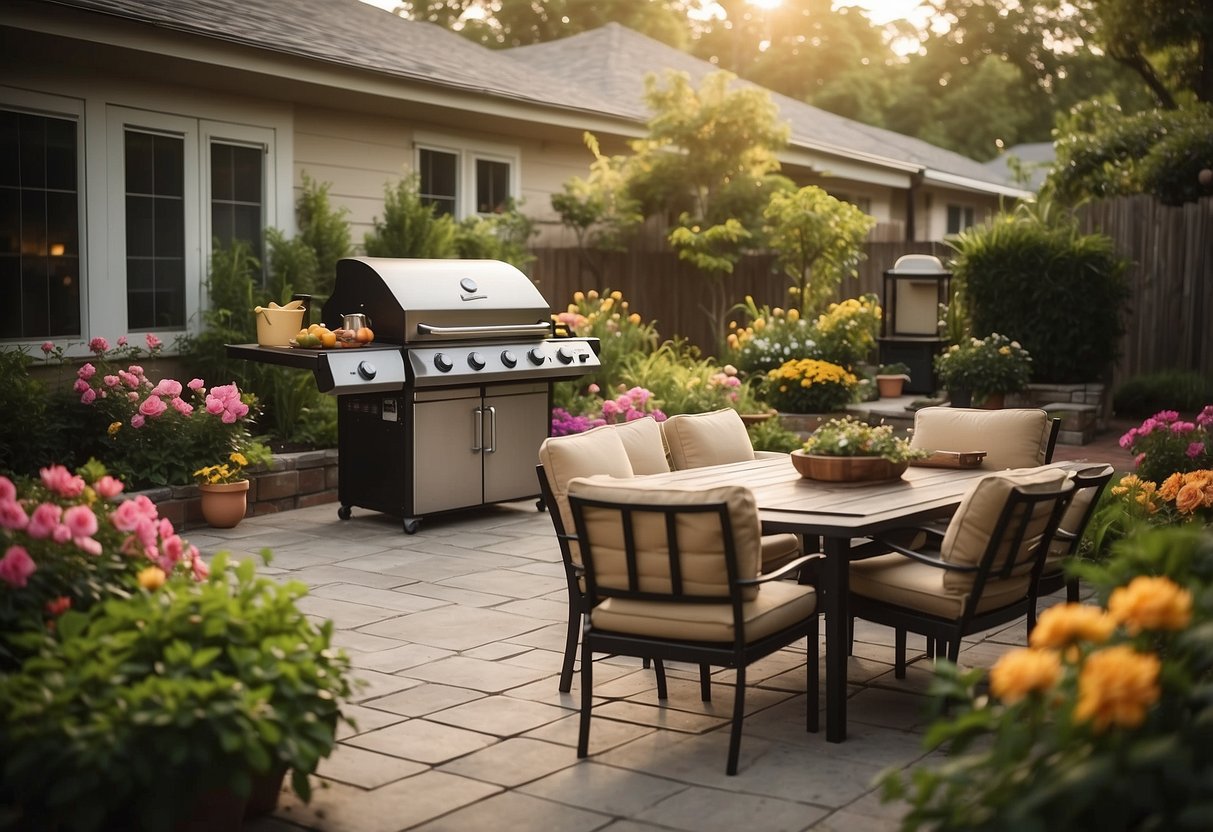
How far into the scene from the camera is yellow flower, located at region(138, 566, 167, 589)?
324 cm

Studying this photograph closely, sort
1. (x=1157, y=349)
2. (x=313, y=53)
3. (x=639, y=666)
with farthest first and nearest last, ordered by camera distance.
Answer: (x=1157, y=349) < (x=313, y=53) < (x=639, y=666)

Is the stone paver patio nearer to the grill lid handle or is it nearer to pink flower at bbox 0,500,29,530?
pink flower at bbox 0,500,29,530

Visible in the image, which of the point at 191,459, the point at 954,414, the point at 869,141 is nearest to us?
the point at 954,414

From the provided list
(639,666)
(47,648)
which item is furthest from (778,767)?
(47,648)

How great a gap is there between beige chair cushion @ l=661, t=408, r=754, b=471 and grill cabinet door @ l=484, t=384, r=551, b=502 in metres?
2.47

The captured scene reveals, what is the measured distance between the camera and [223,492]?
24.7 ft

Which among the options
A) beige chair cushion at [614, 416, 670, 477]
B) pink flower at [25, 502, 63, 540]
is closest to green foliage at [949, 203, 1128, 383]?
beige chair cushion at [614, 416, 670, 477]

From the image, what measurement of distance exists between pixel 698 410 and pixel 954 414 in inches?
159

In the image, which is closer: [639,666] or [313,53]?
[639,666]

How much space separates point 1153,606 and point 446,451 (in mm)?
5819

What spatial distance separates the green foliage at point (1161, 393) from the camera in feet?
38.0

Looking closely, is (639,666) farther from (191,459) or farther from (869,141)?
(869,141)

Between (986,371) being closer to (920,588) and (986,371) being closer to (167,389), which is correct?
(167,389)

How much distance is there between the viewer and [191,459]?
770 cm
